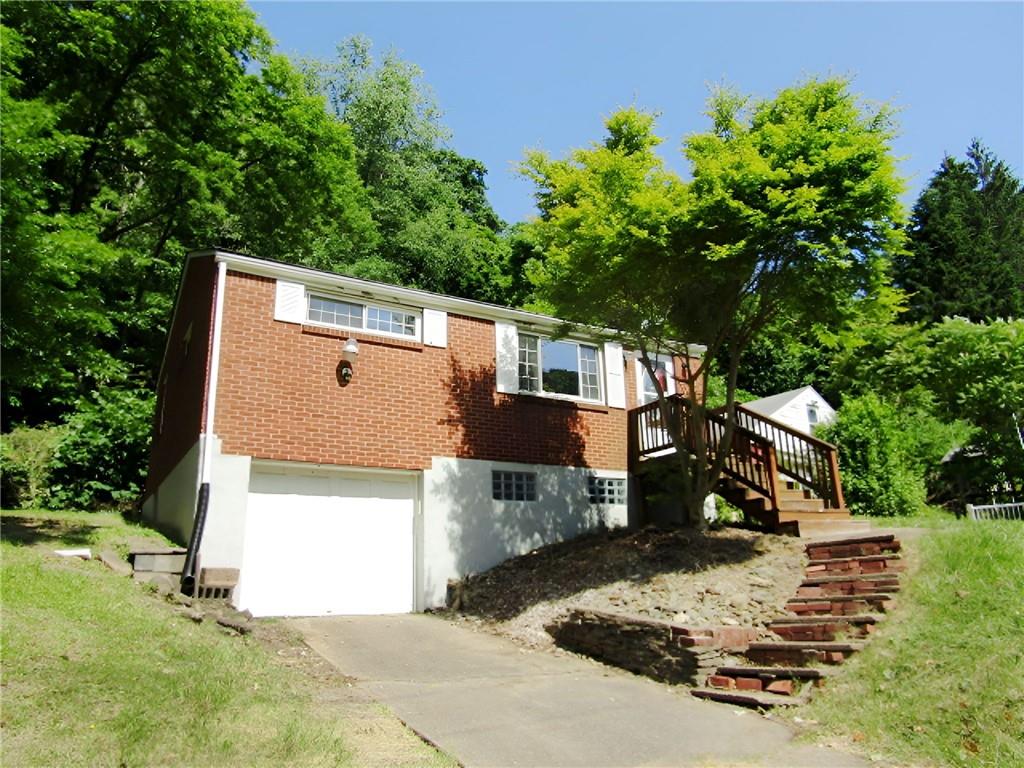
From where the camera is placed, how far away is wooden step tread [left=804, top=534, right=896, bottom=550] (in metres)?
8.87

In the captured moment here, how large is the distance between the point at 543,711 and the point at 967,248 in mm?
42689

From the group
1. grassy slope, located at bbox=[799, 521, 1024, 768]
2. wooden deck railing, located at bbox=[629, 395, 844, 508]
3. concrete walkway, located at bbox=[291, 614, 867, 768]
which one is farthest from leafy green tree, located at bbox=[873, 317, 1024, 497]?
concrete walkway, located at bbox=[291, 614, 867, 768]

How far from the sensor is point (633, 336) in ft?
40.2

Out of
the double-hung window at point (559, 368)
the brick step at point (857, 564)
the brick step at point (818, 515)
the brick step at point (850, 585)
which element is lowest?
the brick step at point (850, 585)

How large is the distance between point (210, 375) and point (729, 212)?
8.04 meters

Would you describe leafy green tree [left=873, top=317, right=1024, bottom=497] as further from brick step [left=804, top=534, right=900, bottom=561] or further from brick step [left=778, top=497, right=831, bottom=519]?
brick step [left=804, top=534, right=900, bottom=561]

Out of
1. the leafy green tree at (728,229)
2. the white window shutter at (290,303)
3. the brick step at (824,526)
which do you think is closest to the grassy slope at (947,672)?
the brick step at (824,526)

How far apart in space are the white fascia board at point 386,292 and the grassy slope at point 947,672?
698 centimetres

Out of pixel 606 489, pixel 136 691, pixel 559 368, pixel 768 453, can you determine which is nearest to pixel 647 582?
pixel 768 453

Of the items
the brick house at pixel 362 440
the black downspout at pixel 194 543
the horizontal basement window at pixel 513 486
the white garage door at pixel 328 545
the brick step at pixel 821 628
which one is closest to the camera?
the brick step at pixel 821 628

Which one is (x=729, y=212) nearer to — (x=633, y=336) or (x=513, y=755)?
(x=633, y=336)

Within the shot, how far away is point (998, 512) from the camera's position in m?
13.7

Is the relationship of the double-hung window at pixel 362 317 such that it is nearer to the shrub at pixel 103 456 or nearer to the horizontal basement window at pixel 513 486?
the horizontal basement window at pixel 513 486

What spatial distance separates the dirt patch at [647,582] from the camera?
8797 millimetres
